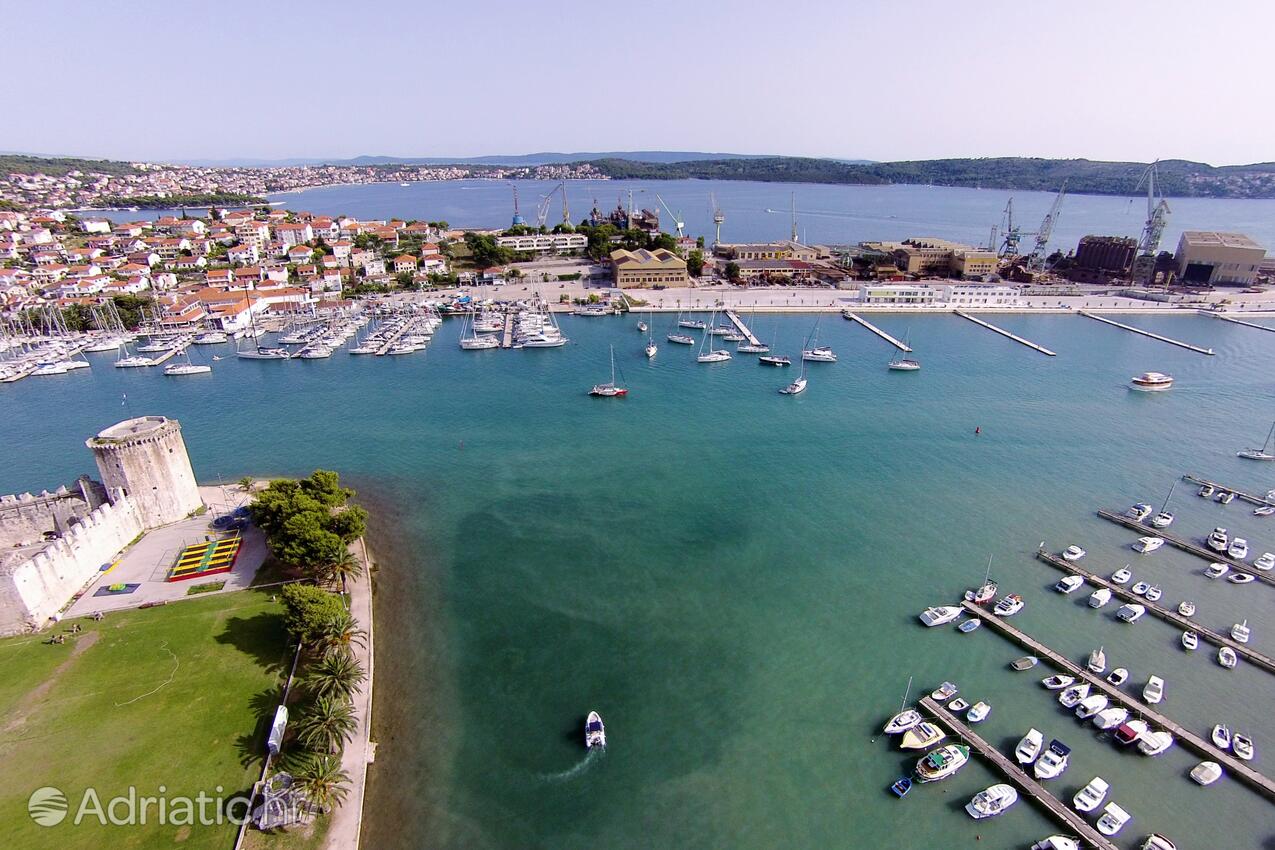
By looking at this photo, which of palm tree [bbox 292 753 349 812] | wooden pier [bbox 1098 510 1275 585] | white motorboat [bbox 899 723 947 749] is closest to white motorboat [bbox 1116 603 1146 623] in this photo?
wooden pier [bbox 1098 510 1275 585]

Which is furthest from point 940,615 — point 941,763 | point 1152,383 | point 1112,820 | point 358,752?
point 1152,383

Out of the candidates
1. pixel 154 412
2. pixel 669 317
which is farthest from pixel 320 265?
pixel 669 317

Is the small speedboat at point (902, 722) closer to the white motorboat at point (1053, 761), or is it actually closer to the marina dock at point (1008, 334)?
the white motorboat at point (1053, 761)

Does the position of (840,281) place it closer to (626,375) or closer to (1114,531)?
(626,375)

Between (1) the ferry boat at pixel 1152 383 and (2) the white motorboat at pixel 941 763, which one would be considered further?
(1) the ferry boat at pixel 1152 383

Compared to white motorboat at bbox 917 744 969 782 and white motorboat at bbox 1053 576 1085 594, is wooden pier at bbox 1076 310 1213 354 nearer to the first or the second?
white motorboat at bbox 1053 576 1085 594

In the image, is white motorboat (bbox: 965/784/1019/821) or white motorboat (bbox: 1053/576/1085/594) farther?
white motorboat (bbox: 1053/576/1085/594)

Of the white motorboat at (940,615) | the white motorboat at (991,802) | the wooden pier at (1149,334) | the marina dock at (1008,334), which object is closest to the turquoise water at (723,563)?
the white motorboat at (991,802)
